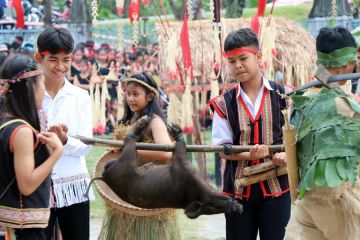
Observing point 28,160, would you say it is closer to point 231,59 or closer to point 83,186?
point 83,186

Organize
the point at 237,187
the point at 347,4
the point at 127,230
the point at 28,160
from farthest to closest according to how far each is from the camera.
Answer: the point at 347,4 → the point at 127,230 → the point at 237,187 → the point at 28,160

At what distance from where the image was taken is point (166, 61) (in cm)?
909

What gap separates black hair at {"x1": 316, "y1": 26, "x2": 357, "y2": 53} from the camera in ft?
11.8

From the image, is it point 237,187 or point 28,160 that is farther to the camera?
point 237,187

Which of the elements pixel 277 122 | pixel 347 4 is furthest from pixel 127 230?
pixel 347 4

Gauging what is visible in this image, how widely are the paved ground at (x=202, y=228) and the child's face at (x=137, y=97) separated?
7.16ft

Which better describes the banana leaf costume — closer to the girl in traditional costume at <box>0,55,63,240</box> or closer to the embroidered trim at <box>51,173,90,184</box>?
the girl in traditional costume at <box>0,55,63,240</box>

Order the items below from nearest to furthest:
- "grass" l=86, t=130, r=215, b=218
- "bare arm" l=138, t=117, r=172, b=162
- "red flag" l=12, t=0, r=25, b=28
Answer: "bare arm" l=138, t=117, r=172, b=162 < "grass" l=86, t=130, r=215, b=218 < "red flag" l=12, t=0, r=25, b=28

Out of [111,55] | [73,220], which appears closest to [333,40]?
[73,220]

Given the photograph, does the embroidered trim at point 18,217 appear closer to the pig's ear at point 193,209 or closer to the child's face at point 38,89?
the child's face at point 38,89

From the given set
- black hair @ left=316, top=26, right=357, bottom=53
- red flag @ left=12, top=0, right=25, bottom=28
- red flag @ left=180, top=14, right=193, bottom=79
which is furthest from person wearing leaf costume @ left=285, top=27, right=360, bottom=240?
red flag @ left=12, top=0, right=25, bottom=28

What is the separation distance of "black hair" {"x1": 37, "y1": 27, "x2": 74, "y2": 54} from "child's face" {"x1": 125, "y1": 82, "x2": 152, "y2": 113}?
20.9 inches

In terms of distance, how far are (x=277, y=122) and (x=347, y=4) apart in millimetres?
4864

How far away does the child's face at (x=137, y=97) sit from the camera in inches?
190
